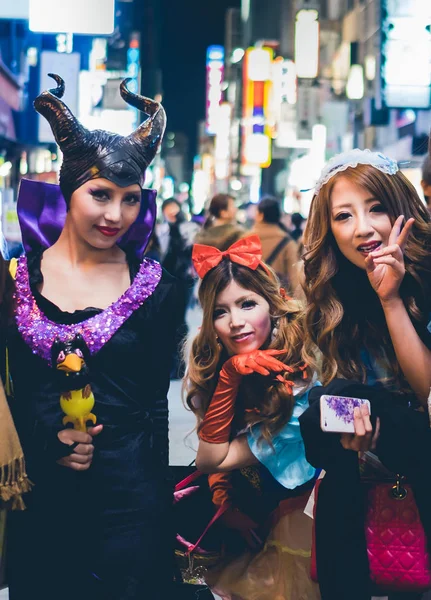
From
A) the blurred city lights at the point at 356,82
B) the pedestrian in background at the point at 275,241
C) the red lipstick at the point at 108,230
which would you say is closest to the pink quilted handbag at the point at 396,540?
the red lipstick at the point at 108,230

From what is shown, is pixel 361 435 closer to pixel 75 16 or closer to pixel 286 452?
pixel 286 452

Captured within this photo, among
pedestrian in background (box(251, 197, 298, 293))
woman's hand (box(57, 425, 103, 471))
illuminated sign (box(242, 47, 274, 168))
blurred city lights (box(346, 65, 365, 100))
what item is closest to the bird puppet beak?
woman's hand (box(57, 425, 103, 471))

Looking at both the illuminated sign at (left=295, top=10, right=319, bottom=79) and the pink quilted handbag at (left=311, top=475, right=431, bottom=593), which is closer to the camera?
the pink quilted handbag at (left=311, top=475, right=431, bottom=593)

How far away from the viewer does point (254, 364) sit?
130 inches

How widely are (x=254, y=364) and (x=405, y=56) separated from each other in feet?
47.2

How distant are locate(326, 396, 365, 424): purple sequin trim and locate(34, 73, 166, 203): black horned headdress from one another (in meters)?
1.15

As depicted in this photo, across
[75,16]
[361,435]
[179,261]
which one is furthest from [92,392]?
[179,261]

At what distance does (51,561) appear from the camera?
3.31 m

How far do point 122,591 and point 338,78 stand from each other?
2896 centimetres

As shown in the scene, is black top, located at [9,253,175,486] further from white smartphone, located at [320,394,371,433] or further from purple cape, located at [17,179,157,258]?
white smartphone, located at [320,394,371,433]

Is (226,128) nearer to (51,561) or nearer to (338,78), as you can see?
(338,78)

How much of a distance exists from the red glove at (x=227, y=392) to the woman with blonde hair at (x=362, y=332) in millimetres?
200

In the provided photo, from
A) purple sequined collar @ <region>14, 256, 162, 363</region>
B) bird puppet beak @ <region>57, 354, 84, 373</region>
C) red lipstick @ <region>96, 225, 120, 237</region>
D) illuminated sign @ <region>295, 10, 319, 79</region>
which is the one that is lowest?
bird puppet beak @ <region>57, 354, 84, 373</region>

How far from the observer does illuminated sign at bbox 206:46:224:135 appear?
5935cm
